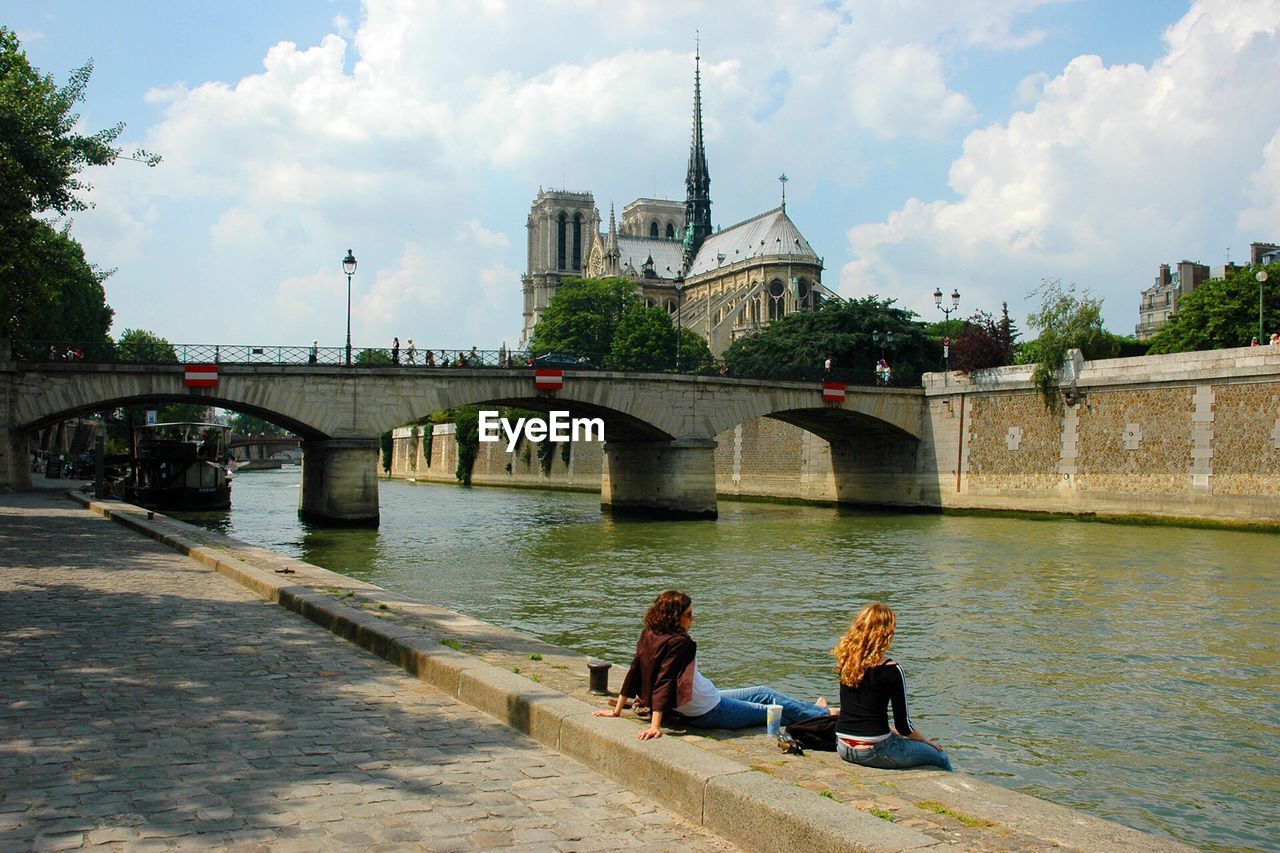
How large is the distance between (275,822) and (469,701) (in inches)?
101

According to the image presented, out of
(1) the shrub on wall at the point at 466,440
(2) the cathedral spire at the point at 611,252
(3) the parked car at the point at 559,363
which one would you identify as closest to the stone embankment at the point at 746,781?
(3) the parked car at the point at 559,363

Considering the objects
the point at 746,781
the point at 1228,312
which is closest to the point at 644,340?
the point at 1228,312

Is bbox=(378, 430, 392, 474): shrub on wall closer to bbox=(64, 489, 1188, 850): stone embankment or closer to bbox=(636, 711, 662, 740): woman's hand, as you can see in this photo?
bbox=(64, 489, 1188, 850): stone embankment

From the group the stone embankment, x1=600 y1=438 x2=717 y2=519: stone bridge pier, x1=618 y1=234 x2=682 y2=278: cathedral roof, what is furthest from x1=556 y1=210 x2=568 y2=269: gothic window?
the stone embankment

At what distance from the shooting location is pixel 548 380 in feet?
126

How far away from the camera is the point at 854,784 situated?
5.52 meters

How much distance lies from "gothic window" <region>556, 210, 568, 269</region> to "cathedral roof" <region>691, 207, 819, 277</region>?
24.0 metres

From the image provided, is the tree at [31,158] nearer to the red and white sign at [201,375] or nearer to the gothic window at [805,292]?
the red and white sign at [201,375]

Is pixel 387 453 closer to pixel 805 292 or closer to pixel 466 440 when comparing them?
pixel 466 440

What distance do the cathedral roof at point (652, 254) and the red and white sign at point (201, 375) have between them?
110 meters

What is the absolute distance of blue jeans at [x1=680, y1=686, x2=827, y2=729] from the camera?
6.68 metres

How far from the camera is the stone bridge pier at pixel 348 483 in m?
34.3

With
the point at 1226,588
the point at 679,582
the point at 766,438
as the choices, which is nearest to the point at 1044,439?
the point at 766,438

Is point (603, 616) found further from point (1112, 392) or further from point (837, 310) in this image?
point (837, 310)
